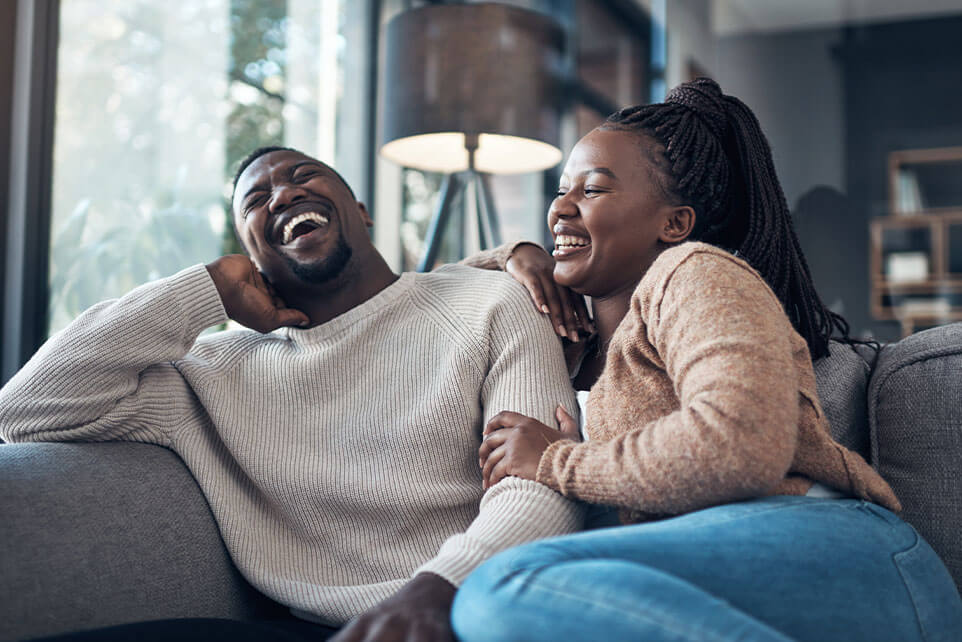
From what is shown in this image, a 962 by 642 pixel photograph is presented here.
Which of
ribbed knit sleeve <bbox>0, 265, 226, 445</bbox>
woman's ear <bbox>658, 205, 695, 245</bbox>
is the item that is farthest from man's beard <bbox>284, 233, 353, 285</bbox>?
woman's ear <bbox>658, 205, 695, 245</bbox>

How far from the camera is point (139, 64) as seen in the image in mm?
2408

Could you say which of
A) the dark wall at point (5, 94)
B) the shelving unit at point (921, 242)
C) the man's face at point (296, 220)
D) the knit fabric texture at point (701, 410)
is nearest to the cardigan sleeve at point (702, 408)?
the knit fabric texture at point (701, 410)

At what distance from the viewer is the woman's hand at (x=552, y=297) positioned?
137cm

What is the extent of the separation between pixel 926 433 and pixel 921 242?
7.65 ft

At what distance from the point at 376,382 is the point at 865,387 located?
0.74 meters

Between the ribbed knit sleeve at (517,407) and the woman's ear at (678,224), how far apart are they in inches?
8.9

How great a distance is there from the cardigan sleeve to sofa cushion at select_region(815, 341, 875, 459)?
0.26m

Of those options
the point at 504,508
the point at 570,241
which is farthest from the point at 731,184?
the point at 504,508

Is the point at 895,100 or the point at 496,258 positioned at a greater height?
the point at 895,100

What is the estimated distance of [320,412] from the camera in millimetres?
1397

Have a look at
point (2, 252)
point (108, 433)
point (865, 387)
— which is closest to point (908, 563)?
point (865, 387)

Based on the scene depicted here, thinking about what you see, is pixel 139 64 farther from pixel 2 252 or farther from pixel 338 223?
pixel 338 223

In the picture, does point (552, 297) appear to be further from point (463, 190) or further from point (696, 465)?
point (463, 190)

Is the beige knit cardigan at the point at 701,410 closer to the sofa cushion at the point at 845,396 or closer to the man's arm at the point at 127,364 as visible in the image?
the sofa cushion at the point at 845,396
